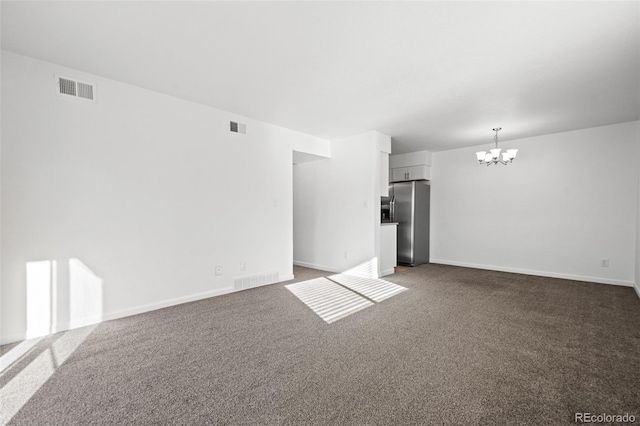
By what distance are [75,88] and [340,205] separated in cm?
415

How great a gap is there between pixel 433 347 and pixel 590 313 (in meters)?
2.35

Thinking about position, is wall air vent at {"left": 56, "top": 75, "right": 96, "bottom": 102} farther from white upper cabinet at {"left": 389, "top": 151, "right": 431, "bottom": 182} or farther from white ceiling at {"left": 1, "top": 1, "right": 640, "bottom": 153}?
white upper cabinet at {"left": 389, "top": 151, "right": 431, "bottom": 182}

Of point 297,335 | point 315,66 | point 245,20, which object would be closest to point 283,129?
point 315,66

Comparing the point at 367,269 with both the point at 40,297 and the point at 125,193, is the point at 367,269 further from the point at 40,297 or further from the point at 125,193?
the point at 40,297

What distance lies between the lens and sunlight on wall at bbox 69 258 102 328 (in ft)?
9.72

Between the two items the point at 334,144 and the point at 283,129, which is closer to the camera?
the point at 283,129

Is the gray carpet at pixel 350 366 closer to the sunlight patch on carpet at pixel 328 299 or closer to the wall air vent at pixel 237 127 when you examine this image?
the sunlight patch on carpet at pixel 328 299

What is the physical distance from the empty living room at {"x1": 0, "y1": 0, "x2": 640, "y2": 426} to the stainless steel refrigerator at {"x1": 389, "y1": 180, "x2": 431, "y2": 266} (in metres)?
1.19

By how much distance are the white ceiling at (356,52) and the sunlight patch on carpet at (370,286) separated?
2624 millimetres

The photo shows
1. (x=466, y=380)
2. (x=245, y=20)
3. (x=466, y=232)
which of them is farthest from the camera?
(x=466, y=232)

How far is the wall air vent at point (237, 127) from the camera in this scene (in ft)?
14.1

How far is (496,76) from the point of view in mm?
3139

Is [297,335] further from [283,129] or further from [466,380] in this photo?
[283,129]

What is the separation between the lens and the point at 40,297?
279 cm
